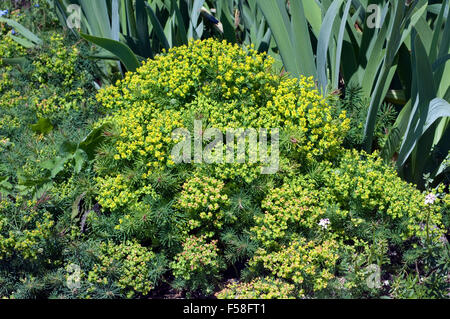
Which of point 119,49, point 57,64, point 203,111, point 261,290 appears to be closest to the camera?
point 261,290

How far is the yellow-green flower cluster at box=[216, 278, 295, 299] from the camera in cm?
227

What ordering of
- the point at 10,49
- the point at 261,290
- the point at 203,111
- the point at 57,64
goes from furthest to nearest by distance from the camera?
the point at 10,49 < the point at 57,64 < the point at 203,111 < the point at 261,290

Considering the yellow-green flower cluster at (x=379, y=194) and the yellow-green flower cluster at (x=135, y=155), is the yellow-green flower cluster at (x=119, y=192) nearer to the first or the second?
the yellow-green flower cluster at (x=135, y=155)

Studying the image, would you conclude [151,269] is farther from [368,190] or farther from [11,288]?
[368,190]

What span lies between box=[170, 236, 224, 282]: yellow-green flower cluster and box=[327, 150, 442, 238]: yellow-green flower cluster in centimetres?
75

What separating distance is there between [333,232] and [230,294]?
664 mm

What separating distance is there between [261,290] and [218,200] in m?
0.48

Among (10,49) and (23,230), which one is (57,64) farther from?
(23,230)

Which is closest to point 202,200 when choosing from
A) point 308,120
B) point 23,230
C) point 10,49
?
point 308,120

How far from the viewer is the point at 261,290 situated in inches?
91.0

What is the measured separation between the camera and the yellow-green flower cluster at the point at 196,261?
235 cm

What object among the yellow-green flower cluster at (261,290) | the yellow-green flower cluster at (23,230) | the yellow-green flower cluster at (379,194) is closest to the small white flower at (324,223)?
the yellow-green flower cluster at (379,194)

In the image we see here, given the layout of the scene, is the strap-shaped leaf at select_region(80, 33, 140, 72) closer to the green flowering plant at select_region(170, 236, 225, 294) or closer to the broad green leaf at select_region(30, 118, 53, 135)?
the broad green leaf at select_region(30, 118, 53, 135)
